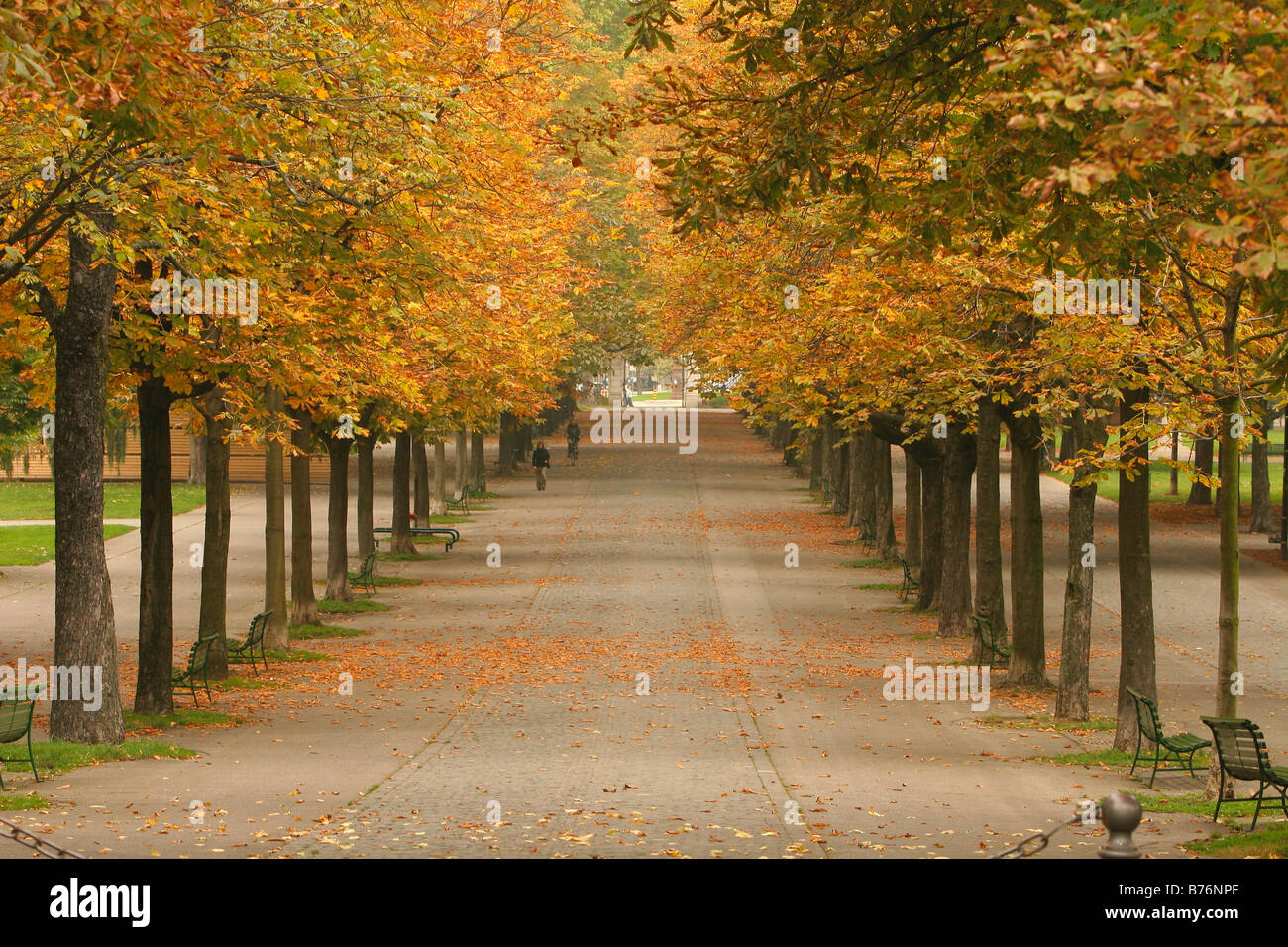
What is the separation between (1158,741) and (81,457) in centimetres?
1017

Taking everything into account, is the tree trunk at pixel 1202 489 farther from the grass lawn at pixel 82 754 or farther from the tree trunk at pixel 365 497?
the grass lawn at pixel 82 754

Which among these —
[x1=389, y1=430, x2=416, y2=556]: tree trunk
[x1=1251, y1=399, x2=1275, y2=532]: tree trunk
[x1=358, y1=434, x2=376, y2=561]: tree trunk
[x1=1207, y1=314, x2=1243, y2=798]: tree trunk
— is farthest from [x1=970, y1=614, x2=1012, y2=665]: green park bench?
[x1=1251, y1=399, x2=1275, y2=532]: tree trunk

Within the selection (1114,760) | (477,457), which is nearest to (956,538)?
(1114,760)

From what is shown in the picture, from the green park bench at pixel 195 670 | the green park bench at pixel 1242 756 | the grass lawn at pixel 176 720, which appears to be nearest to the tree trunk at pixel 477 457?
the green park bench at pixel 195 670

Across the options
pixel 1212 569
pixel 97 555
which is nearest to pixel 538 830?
pixel 97 555

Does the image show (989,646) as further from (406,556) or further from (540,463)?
(540,463)

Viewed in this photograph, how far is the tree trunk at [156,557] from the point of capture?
15984mm

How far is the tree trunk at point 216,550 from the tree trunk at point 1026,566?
10170mm

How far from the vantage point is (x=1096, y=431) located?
16812 mm

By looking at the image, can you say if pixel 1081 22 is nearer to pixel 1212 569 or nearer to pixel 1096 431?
pixel 1096 431

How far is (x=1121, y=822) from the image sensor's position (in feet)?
17.7

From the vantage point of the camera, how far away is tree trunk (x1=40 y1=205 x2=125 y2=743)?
1349cm

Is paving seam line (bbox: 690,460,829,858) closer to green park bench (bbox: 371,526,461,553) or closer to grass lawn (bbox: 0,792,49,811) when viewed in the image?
grass lawn (bbox: 0,792,49,811)

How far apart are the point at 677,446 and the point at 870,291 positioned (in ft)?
179
